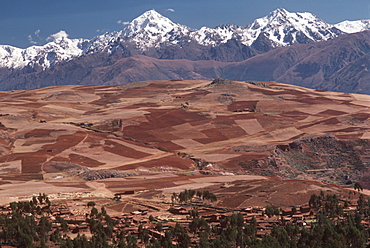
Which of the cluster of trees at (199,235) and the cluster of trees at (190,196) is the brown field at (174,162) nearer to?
the cluster of trees at (190,196)

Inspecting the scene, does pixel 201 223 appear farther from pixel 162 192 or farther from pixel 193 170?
pixel 193 170

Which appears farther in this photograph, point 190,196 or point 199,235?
point 190,196

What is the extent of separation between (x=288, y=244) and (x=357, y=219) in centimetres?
1507

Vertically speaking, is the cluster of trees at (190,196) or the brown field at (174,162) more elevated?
the brown field at (174,162)

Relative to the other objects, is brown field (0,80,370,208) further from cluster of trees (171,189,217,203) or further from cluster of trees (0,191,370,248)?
cluster of trees (0,191,370,248)

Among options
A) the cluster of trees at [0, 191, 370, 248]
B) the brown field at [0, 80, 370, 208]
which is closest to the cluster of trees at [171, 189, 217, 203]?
the brown field at [0, 80, 370, 208]

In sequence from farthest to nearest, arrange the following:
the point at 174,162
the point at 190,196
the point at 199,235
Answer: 1. the point at 174,162
2. the point at 190,196
3. the point at 199,235

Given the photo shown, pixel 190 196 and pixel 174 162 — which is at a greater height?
pixel 174 162

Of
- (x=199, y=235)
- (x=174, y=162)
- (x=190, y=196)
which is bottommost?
(x=199, y=235)

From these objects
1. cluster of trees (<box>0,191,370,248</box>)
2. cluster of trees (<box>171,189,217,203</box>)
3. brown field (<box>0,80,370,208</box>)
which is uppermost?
brown field (<box>0,80,370,208</box>)

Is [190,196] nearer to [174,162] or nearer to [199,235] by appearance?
[199,235]

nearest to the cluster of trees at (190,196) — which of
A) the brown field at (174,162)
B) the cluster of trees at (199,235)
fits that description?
the brown field at (174,162)

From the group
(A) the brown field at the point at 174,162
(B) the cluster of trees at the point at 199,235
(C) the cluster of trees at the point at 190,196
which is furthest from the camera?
(A) the brown field at the point at 174,162

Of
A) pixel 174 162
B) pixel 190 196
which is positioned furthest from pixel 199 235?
pixel 174 162
